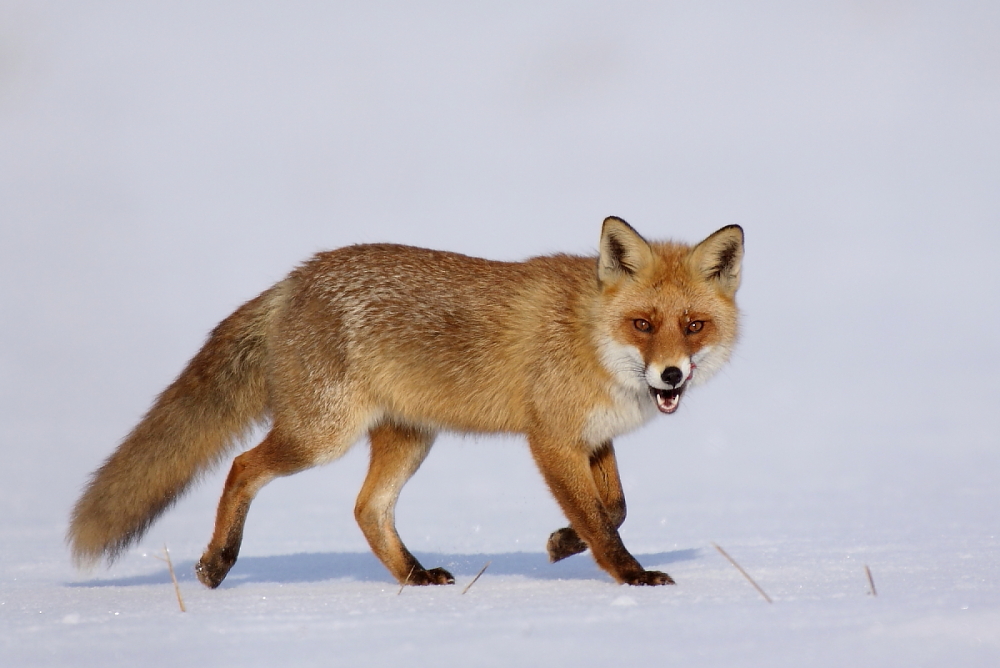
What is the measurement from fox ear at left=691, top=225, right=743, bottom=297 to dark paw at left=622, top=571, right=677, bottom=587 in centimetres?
123

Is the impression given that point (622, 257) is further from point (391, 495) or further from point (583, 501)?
point (391, 495)

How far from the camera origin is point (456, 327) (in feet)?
14.9

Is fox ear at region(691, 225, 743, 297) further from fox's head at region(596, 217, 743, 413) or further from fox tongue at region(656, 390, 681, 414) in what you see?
fox tongue at region(656, 390, 681, 414)

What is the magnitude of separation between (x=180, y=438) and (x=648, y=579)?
7.40 ft

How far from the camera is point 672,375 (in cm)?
381

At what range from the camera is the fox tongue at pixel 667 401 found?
3.96 meters

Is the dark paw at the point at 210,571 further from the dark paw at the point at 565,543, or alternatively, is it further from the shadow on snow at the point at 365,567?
the dark paw at the point at 565,543

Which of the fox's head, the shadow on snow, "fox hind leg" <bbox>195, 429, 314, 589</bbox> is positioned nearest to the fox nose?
the fox's head

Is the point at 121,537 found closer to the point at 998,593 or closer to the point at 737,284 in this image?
the point at 737,284

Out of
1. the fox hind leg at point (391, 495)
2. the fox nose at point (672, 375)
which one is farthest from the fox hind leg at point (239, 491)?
the fox nose at point (672, 375)

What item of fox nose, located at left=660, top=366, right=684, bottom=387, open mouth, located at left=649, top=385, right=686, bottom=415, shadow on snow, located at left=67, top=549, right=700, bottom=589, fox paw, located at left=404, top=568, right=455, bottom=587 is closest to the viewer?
fox nose, located at left=660, top=366, right=684, bottom=387

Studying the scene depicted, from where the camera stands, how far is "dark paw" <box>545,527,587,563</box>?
4.52m

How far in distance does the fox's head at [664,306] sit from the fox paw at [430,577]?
46.8 inches

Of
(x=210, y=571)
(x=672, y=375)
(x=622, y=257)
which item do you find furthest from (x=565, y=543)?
(x=210, y=571)
